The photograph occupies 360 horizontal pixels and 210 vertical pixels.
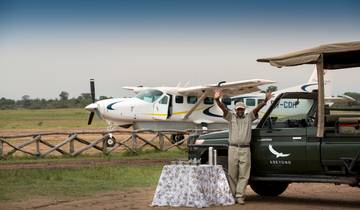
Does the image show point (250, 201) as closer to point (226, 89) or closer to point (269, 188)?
point (269, 188)

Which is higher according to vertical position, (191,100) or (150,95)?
(150,95)

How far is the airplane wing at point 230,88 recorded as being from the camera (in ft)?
115

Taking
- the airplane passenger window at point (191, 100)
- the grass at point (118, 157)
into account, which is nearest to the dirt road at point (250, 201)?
the grass at point (118, 157)

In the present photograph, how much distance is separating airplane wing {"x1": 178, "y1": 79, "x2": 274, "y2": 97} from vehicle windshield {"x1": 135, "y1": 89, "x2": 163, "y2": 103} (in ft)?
3.37

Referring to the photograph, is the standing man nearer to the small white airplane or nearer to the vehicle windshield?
the small white airplane

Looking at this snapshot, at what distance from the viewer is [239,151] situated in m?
13.0

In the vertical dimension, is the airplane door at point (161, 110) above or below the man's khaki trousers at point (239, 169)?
above

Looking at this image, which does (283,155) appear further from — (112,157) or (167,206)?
(112,157)

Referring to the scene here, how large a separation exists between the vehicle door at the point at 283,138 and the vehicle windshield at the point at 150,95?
23.7 metres

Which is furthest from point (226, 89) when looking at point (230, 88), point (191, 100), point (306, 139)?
point (306, 139)

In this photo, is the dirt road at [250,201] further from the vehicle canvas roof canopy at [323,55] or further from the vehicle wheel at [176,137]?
the vehicle wheel at [176,137]

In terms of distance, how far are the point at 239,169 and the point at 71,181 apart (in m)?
4.88

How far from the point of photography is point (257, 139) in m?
13.3

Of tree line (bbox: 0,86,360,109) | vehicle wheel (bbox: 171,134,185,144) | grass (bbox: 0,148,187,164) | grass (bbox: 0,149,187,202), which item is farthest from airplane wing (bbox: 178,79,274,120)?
tree line (bbox: 0,86,360,109)
